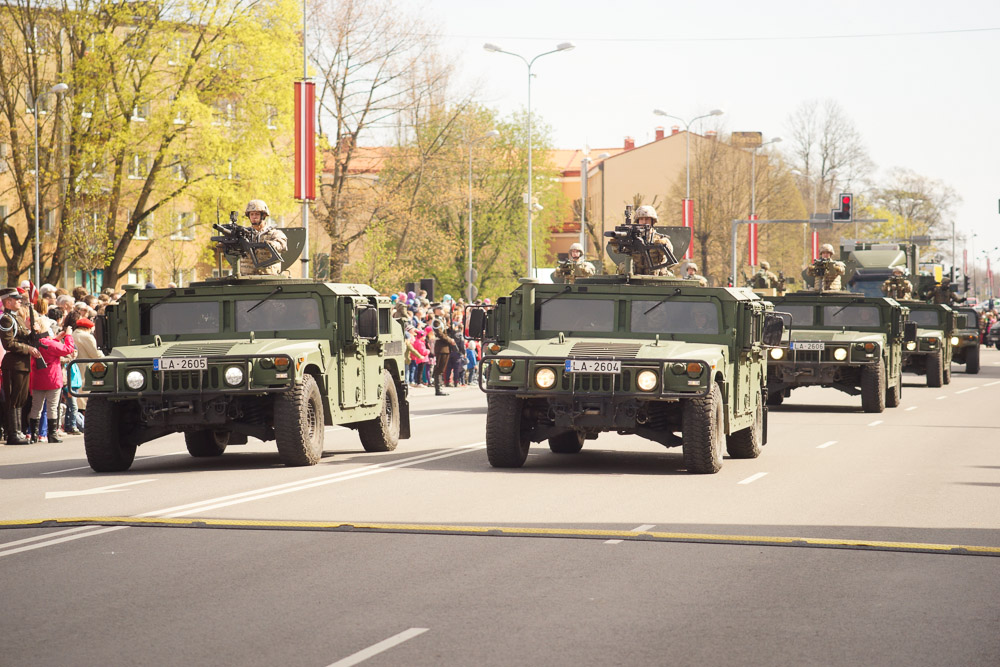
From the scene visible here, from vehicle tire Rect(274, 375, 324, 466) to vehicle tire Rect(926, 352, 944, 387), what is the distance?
21.2 metres

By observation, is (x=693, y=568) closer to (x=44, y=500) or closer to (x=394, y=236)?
(x=44, y=500)

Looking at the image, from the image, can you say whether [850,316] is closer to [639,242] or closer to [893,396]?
[893,396]

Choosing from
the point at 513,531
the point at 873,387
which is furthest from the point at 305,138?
the point at 513,531

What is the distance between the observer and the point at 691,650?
6.62 meters

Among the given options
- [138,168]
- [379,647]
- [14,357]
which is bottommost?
[379,647]

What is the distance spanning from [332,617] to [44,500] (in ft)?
18.1

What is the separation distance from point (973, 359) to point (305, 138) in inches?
756

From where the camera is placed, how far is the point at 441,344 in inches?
1271

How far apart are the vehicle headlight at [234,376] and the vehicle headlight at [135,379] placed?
75cm

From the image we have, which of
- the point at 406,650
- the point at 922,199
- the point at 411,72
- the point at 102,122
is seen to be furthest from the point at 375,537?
the point at 922,199

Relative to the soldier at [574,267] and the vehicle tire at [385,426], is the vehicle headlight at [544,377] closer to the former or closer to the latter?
the vehicle tire at [385,426]

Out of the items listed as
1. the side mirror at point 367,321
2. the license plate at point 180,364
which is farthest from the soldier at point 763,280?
the license plate at point 180,364

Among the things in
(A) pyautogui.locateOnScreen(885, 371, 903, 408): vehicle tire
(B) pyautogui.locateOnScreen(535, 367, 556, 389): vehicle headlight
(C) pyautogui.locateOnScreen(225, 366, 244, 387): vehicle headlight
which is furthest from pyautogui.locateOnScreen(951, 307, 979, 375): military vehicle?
(C) pyautogui.locateOnScreen(225, 366, 244, 387): vehicle headlight

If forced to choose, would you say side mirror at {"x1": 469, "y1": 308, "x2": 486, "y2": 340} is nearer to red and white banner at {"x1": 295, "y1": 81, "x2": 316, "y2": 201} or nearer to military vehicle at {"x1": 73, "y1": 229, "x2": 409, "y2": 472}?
military vehicle at {"x1": 73, "y1": 229, "x2": 409, "y2": 472}
